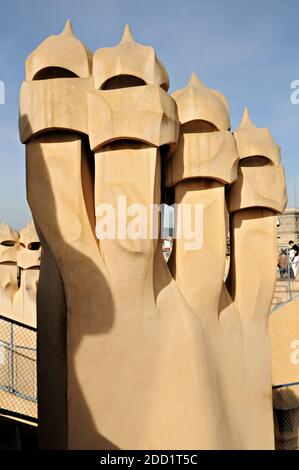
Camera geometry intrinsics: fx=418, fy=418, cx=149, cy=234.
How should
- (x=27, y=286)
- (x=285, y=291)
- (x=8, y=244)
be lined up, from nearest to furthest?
(x=285, y=291)
(x=27, y=286)
(x=8, y=244)

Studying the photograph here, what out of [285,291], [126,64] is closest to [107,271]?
[126,64]

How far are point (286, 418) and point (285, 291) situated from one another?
3419mm

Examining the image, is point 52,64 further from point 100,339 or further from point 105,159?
point 100,339

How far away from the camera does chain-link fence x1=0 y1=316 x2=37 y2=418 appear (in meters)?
6.06

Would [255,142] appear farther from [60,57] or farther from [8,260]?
[8,260]

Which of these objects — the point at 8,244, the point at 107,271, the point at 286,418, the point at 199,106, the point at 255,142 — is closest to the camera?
the point at 107,271

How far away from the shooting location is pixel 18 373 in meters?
8.32

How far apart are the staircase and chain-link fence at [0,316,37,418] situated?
5.95m

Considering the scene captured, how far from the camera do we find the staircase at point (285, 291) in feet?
33.6

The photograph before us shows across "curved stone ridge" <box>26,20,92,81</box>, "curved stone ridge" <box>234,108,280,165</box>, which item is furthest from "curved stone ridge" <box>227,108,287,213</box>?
"curved stone ridge" <box>26,20,92,81</box>
